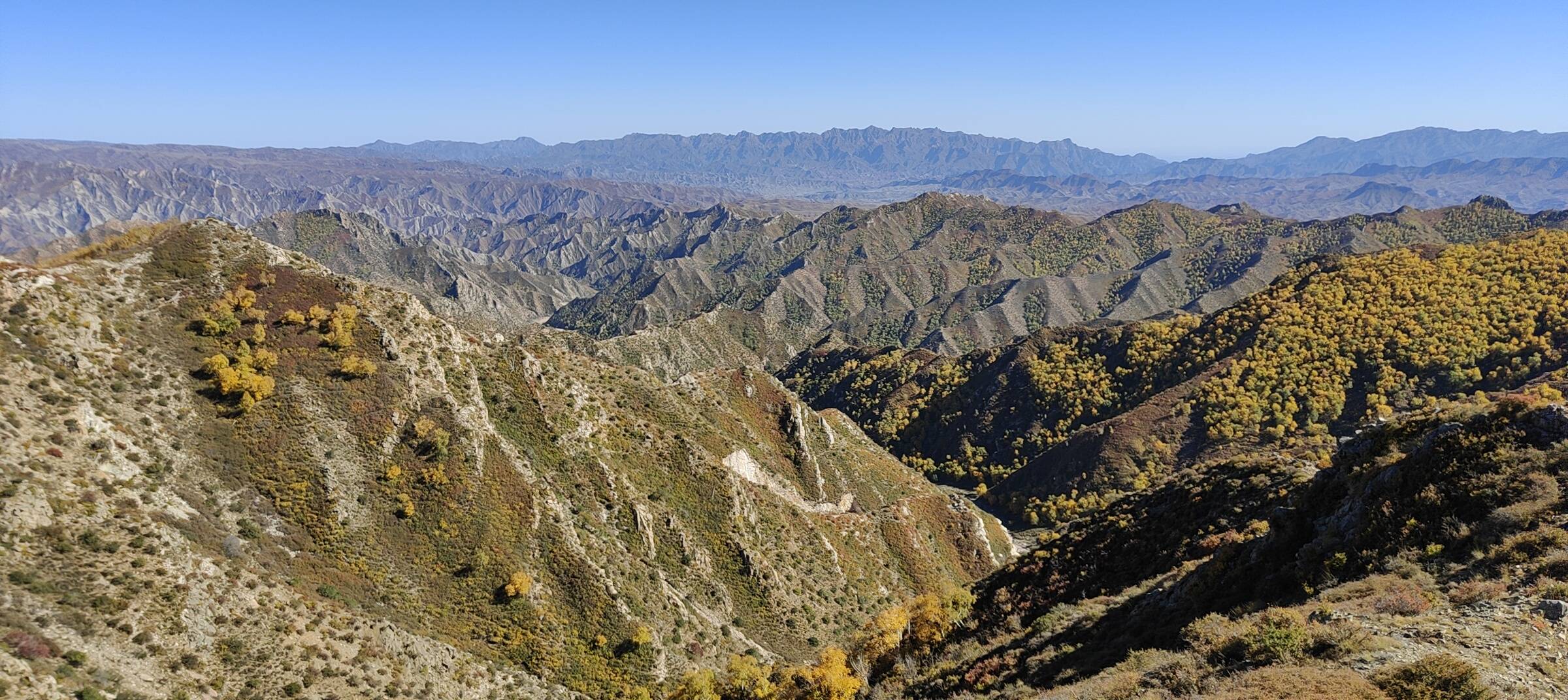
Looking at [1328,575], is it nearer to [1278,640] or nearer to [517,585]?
[1278,640]

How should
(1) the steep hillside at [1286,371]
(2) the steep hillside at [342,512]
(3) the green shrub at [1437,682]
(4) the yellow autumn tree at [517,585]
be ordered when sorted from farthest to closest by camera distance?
(1) the steep hillside at [1286,371] < (4) the yellow autumn tree at [517,585] < (2) the steep hillside at [342,512] < (3) the green shrub at [1437,682]

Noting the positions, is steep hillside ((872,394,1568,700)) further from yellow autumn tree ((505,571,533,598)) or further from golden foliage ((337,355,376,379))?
golden foliage ((337,355,376,379))

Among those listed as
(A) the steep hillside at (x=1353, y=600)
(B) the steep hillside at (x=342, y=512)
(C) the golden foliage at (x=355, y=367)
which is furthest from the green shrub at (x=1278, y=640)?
(C) the golden foliage at (x=355, y=367)

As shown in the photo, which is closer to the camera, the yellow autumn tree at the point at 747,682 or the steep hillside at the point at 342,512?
the steep hillside at the point at 342,512

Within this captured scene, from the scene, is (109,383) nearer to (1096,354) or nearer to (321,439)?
(321,439)

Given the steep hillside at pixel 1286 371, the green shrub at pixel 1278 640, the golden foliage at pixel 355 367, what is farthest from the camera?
the steep hillside at pixel 1286 371

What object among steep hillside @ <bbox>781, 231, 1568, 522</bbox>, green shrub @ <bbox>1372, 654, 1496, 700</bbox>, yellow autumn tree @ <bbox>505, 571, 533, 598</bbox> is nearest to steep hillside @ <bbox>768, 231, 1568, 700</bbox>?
green shrub @ <bbox>1372, 654, 1496, 700</bbox>

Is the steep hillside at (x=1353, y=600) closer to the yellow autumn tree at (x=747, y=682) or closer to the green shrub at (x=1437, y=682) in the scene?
the green shrub at (x=1437, y=682)

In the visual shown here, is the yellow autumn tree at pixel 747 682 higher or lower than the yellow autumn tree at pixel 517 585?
lower
